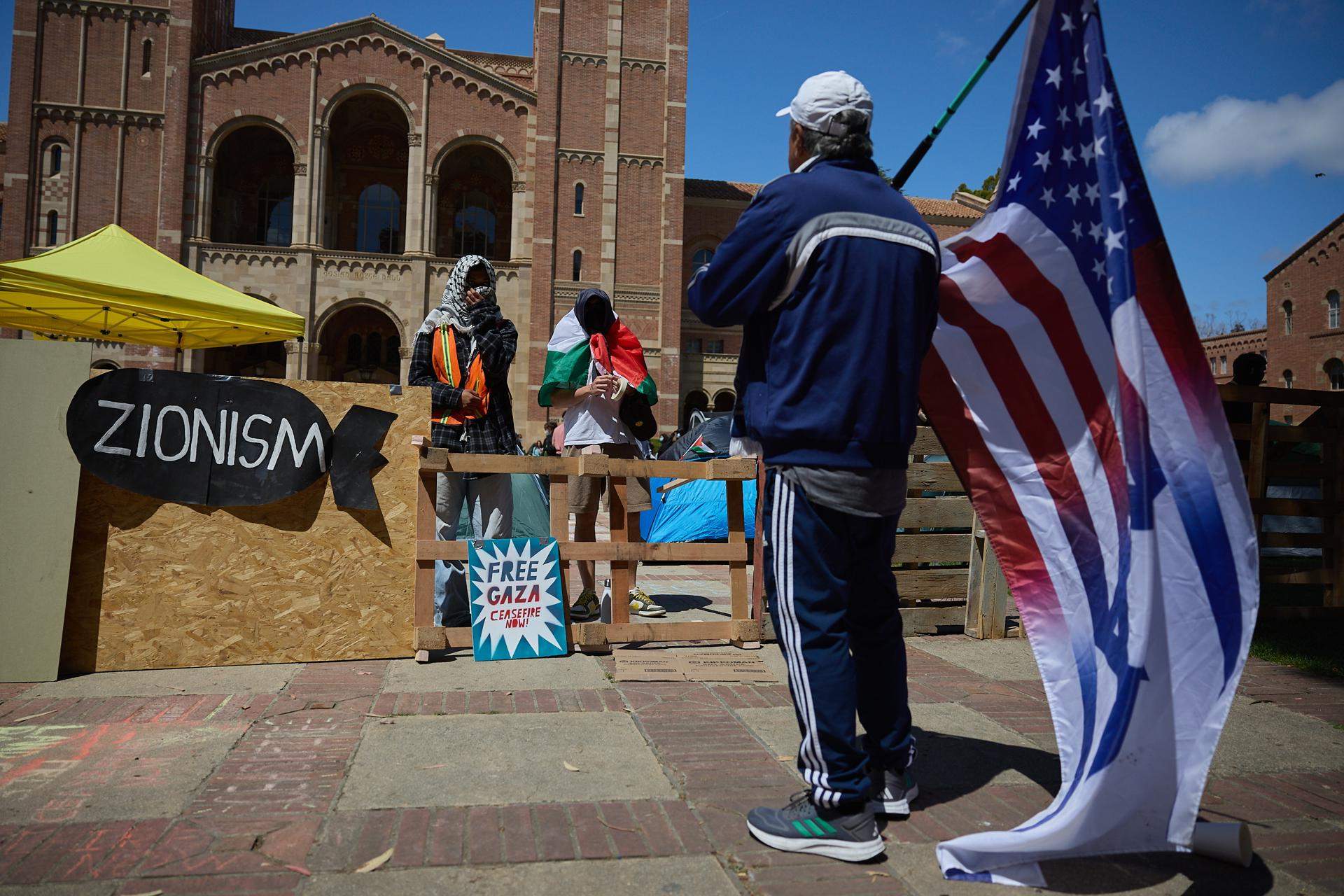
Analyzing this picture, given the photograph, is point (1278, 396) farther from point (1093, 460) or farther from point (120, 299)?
point (120, 299)

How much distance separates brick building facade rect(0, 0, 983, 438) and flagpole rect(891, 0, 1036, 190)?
98.5 ft

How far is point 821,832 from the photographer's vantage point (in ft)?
7.90

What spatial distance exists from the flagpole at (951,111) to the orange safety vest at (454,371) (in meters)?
2.88

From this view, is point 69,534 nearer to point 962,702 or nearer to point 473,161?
point 962,702

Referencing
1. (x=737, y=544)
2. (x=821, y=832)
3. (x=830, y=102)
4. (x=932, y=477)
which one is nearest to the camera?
(x=821, y=832)

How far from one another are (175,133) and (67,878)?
3665 centimetres

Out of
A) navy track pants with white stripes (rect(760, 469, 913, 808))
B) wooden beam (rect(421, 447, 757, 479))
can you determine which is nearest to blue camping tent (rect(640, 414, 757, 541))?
wooden beam (rect(421, 447, 757, 479))

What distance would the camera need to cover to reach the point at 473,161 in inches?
1503

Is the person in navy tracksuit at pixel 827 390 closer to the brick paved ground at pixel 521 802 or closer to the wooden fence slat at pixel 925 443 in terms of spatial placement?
the brick paved ground at pixel 521 802

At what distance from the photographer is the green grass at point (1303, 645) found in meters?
4.77

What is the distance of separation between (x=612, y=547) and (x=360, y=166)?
3790 cm

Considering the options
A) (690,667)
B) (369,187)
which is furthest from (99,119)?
(690,667)

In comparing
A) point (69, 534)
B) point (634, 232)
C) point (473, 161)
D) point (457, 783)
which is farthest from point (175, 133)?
point (457, 783)

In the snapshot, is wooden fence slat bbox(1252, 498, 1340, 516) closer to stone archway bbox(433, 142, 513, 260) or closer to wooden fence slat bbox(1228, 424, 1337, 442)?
wooden fence slat bbox(1228, 424, 1337, 442)
